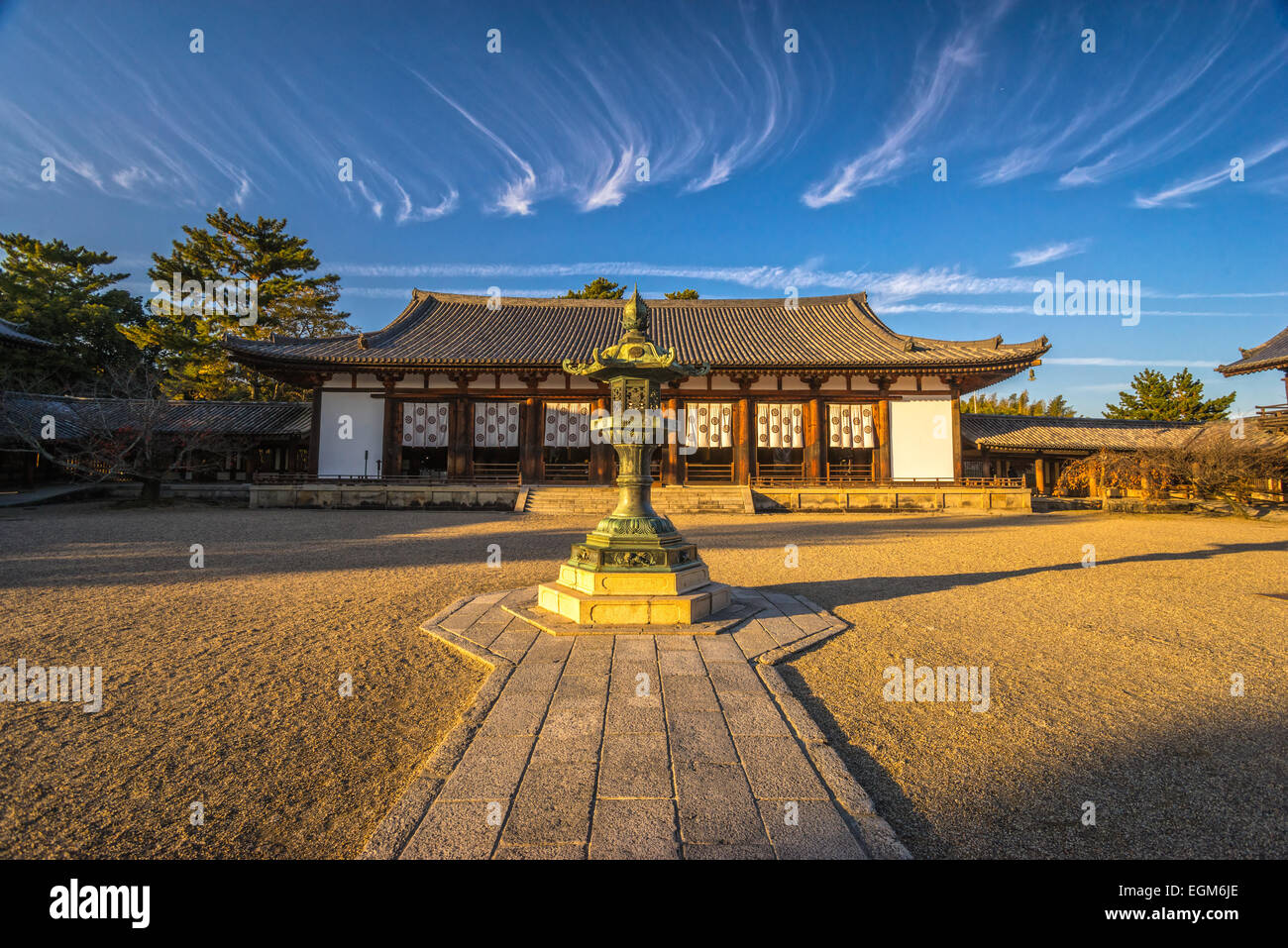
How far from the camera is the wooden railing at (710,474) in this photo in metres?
19.3

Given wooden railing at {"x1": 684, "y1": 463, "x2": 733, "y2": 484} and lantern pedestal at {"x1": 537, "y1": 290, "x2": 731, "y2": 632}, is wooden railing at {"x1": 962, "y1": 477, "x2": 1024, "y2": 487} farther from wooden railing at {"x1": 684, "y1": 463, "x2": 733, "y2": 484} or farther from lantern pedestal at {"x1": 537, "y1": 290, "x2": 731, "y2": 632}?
lantern pedestal at {"x1": 537, "y1": 290, "x2": 731, "y2": 632}

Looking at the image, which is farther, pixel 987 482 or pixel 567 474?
pixel 567 474

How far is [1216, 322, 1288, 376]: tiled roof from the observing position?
19895mm

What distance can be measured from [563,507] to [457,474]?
4909 mm

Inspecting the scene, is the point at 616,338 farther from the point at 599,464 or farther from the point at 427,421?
the point at 427,421

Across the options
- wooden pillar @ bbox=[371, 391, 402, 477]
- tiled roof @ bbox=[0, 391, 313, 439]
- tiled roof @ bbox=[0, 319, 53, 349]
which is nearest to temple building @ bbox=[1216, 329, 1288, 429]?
wooden pillar @ bbox=[371, 391, 402, 477]

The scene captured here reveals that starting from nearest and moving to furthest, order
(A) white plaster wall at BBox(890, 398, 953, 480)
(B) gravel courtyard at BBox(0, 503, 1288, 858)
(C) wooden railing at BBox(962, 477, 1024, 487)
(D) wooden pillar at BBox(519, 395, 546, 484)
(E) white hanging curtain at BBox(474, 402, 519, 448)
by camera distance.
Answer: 1. (B) gravel courtyard at BBox(0, 503, 1288, 858)
2. (C) wooden railing at BBox(962, 477, 1024, 487)
3. (A) white plaster wall at BBox(890, 398, 953, 480)
4. (D) wooden pillar at BBox(519, 395, 546, 484)
5. (E) white hanging curtain at BBox(474, 402, 519, 448)

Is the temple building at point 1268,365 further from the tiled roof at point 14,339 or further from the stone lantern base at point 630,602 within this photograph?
the tiled roof at point 14,339

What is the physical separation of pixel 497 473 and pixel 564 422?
3.43 meters

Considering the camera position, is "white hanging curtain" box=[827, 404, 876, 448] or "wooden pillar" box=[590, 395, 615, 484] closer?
"wooden pillar" box=[590, 395, 615, 484]

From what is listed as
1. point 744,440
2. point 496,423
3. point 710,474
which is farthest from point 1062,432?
point 496,423

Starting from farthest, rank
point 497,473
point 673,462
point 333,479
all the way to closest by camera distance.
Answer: point 497,473 → point 673,462 → point 333,479

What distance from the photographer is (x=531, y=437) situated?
1920 cm

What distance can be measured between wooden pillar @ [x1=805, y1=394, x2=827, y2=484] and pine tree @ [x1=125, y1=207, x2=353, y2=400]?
26102 millimetres
